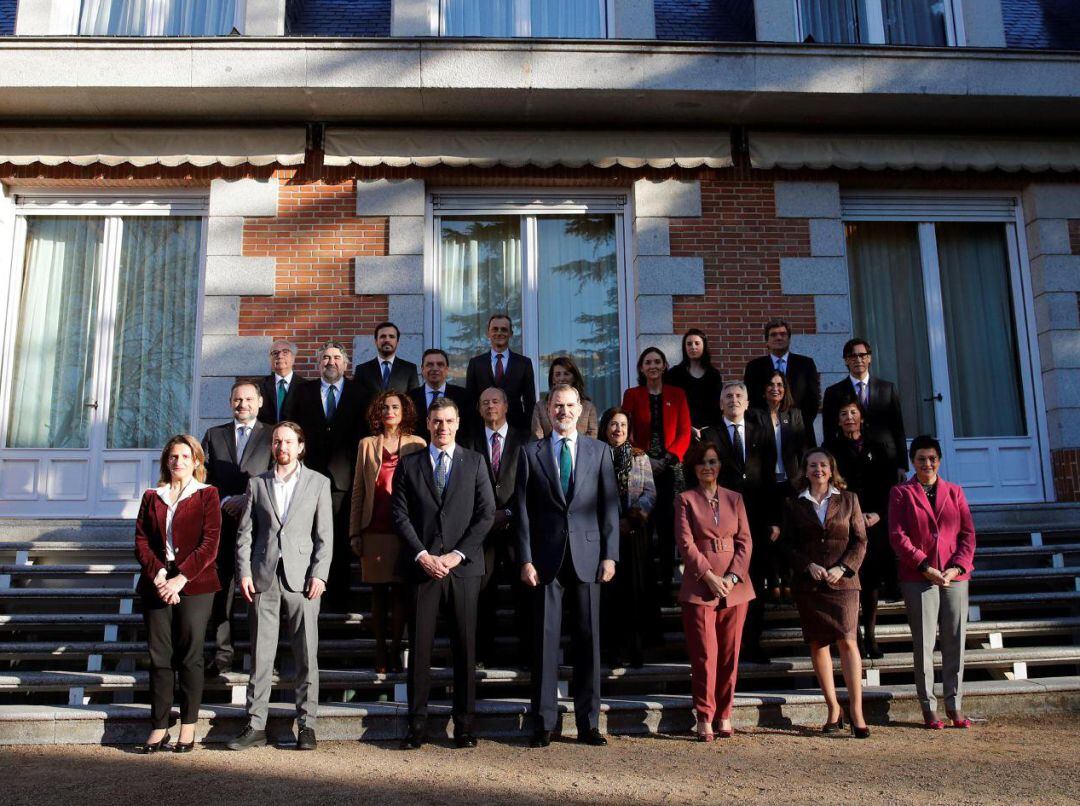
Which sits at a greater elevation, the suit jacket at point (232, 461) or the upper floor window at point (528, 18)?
the upper floor window at point (528, 18)

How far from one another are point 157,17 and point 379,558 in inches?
253

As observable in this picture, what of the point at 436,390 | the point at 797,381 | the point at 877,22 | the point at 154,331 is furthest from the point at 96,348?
the point at 877,22

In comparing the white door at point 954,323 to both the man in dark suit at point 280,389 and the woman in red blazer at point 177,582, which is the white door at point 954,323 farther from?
the woman in red blazer at point 177,582

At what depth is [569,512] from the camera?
554 centimetres

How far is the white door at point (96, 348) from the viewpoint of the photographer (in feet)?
27.8

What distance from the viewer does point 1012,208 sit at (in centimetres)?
941

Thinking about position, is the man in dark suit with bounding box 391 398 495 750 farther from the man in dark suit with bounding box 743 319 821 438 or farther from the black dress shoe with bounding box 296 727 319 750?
the man in dark suit with bounding box 743 319 821 438

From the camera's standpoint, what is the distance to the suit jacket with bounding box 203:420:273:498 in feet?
20.4

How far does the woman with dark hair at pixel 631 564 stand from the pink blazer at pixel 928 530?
4.85ft

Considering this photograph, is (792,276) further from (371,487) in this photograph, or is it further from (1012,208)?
(371,487)

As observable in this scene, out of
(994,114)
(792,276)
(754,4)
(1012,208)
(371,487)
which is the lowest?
(371,487)

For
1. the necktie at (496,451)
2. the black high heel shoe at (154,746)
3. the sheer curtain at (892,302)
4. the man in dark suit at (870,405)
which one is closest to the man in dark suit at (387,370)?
the necktie at (496,451)

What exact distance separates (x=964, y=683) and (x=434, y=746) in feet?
11.3

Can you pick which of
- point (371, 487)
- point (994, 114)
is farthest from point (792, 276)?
point (371, 487)
